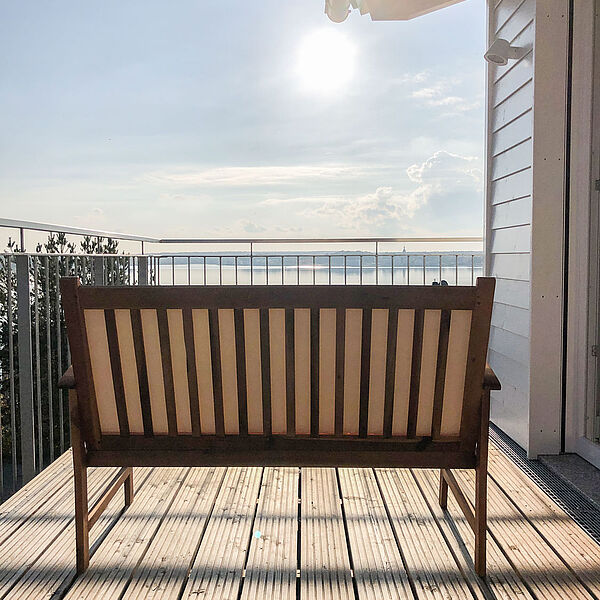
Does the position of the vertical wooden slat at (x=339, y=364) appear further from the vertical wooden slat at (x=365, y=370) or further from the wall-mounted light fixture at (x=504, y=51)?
the wall-mounted light fixture at (x=504, y=51)

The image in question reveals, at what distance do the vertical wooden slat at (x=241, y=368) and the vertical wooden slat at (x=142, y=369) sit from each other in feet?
0.95

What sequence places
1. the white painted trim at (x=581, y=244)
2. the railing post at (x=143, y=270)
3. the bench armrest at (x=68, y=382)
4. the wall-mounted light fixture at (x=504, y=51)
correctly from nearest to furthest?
1. the bench armrest at (x=68, y=382)
2. the white painted trim at (x=581, y=244)
3. the wall-mounted light fixture at (x=504, y=51)
4. the railing post at (x=143, y=270)

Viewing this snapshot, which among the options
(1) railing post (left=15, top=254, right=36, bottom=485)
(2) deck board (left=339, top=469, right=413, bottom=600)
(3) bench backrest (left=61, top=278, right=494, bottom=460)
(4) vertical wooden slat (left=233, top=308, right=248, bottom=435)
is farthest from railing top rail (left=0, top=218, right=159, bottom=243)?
(2) deck board (left=339, top=469, right=413, bottom=600)

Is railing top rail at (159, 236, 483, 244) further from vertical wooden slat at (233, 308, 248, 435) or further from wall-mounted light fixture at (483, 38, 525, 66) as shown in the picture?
vertical wooden slat at (233, 308, 248, 435)

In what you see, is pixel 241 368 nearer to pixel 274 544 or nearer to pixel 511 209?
pixel 274 544

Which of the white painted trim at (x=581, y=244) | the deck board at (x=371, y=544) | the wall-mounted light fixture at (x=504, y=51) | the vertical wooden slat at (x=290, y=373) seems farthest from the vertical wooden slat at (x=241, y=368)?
the wall-mounted light fixture at (x=504, y=51)

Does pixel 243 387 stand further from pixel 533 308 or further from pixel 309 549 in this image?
pixel 533 308

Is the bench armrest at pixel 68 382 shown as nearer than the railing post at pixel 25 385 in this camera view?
Yes

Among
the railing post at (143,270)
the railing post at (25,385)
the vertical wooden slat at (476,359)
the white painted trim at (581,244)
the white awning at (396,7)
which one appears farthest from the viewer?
the railing post at (143,270)

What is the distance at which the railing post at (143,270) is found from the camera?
14.9 feet

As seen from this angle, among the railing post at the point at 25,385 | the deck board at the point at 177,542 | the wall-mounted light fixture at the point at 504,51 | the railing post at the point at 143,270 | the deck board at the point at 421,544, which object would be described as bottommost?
the deck board at the point at 421,544

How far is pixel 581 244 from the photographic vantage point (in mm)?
2842

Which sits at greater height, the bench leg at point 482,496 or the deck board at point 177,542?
the bench leg at point 482,496

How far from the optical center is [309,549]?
6.15ft
